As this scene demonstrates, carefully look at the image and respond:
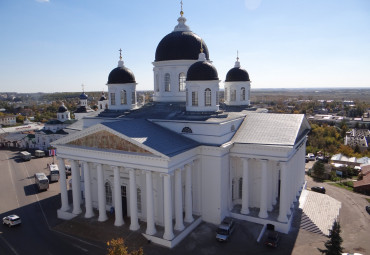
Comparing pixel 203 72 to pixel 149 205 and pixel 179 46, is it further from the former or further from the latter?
pixel 149 205

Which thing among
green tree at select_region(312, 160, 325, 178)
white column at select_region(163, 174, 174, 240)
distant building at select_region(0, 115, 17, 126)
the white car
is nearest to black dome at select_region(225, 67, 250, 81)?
green tree at select_region(312, 160, 325, 178)

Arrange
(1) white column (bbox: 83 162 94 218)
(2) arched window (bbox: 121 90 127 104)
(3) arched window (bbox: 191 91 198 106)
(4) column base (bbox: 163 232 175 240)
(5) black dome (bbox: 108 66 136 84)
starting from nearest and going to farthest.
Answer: (4) column base (bbox: 163 232 175 240), (1) white column (bbox: 83 162 94 218), (3) arched window (bbox: 191 91 198 106), (5) black dome (bbox: 108 66 136 84), (2) arched window (bbox: 121 90 127 104)

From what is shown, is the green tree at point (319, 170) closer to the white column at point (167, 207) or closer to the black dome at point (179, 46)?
the black dome at point (179, 46)

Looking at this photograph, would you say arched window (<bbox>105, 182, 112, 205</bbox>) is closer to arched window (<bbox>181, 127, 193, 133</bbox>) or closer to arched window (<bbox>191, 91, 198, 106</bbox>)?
arched window (<bbox>181, 127, 193, 133</bbox>)

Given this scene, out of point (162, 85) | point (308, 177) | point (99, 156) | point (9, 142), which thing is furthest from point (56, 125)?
point (308, 177)

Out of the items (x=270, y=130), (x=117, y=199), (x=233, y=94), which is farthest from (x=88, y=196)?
(x=233, y=94)

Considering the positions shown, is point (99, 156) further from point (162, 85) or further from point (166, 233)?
point (162, 85)
